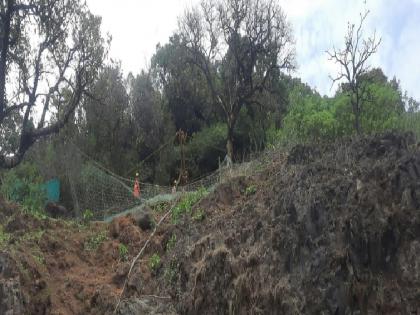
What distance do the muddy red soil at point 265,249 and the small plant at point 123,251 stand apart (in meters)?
0.06

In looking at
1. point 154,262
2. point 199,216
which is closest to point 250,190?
point 199,216

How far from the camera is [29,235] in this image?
14.0 m

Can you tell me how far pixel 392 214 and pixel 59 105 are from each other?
41.3 feet

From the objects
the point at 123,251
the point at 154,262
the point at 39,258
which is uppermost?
the point at 123,251

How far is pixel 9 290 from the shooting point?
38.1 ft

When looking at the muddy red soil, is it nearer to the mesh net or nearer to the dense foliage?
the mesh net

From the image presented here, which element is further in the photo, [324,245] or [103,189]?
[103,189]

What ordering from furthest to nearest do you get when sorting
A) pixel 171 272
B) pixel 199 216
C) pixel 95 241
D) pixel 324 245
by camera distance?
pixel 95 241, pixel 199 216, pixel 171 272, pixel 324 245

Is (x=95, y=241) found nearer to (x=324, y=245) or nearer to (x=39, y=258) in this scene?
(x=39, y=258)

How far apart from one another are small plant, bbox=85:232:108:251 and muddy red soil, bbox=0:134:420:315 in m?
0.03

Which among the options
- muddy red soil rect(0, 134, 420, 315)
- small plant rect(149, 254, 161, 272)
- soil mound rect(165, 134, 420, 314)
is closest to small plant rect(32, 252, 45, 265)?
muddy red soil rect(0, 134, 420, 315)

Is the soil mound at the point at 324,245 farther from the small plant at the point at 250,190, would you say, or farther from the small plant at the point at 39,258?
the small plant at the point at 39,258

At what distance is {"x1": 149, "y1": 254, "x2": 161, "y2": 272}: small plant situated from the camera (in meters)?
12.6

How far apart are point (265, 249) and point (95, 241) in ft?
19.4
